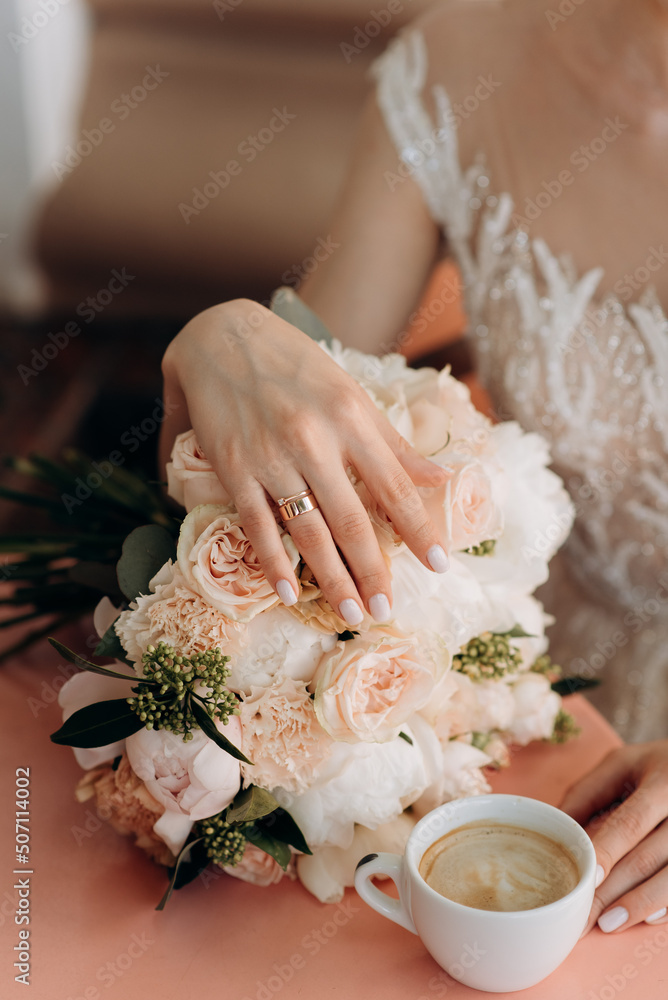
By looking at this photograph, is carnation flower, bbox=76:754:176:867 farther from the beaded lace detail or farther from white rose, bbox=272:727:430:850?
the beaded lace detail

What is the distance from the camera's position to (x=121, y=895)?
2.05 ft

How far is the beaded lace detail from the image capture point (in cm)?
104

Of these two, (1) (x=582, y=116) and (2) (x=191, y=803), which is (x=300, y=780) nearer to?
(2) (x=191, y=803)

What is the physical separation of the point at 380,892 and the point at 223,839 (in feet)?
0.37

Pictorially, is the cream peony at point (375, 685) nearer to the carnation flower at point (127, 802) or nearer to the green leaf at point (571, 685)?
the carnation flower at point (127, 802)

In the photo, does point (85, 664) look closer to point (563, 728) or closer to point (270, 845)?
point (270, 845)

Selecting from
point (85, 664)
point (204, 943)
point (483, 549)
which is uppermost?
point (483, 549)

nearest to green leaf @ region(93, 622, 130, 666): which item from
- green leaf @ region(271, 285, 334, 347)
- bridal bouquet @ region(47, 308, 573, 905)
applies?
bridal bouquet @ region(47, 308, 573, 905)

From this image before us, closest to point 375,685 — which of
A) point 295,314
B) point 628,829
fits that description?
point 628,829

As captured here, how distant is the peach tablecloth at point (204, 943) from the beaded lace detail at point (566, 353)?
60 centimetres

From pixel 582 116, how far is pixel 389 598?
80cm

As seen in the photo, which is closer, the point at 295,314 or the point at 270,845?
the point at 270,845

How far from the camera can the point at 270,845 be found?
0.59 m

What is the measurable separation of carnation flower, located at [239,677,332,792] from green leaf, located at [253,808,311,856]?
0.06 meters
